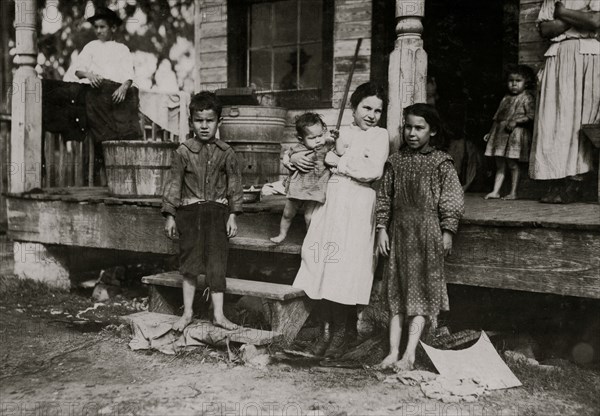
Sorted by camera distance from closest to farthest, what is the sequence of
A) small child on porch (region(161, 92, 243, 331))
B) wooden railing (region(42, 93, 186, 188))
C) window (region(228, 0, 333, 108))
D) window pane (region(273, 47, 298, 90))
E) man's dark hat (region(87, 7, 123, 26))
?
small child on porch (region(161, 92, 243, 331)) → wooden railing (region(42, 93, 186, 188)) → man's dark hat (region(87, 7, 123, 26)) → window (region(228, 0, 333, 108)) → window pane (region(273, 47, 298, 90))

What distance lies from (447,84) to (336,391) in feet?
18.0

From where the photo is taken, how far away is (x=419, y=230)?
14.2ft

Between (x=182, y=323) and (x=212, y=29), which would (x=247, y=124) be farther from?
(x=182, y=323)

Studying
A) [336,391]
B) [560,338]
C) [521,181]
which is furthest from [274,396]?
[521,181]

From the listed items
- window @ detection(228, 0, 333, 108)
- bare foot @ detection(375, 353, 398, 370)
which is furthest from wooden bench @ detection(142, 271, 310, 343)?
window @ detection(228, 0, 333, 108)

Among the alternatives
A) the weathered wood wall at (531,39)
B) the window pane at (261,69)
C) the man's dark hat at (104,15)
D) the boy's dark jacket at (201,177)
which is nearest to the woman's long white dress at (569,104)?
the weathered wood wall at (531,39)

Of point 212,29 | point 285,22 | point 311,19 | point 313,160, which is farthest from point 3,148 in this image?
point 313,160

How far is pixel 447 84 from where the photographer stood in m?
8.44

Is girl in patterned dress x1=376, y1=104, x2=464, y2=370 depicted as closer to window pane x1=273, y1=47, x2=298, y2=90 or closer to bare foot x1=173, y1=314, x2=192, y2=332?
bare foot x1=173, y1=314, x2=192, y2=332

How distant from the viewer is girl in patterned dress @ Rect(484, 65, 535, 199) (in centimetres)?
589

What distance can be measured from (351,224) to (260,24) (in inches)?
189

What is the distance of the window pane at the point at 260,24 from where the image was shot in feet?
27.9

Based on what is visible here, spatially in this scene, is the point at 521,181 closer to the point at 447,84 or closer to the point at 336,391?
the point at 447,84

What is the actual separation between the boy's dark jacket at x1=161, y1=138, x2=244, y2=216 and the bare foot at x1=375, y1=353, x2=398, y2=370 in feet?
4.70
